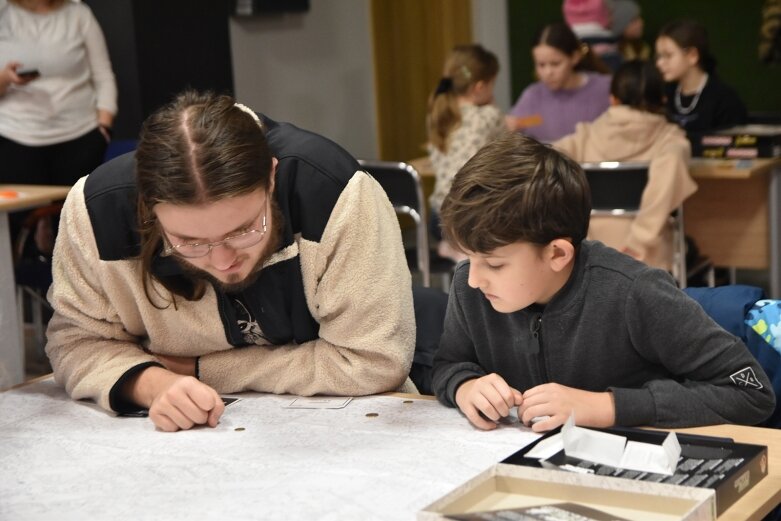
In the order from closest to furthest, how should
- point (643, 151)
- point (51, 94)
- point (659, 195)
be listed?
point (659, 195) < point (643, 151) < point (51, 94)

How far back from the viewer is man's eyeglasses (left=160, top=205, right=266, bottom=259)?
1.80m

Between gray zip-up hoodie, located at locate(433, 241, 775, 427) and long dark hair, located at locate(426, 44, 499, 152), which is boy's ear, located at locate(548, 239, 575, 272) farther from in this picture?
long dark hair, located at locate(426, 44, 499, 152)

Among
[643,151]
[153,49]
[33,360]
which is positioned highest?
[153,49]

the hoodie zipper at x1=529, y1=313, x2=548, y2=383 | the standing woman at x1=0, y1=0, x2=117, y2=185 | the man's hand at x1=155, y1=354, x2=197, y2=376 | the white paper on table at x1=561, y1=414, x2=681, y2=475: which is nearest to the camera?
the white paper on table at x1=561, y1=414, x2=681, y2=475

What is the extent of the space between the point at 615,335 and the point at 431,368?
454 mm

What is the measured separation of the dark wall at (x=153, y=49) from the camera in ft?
17.5

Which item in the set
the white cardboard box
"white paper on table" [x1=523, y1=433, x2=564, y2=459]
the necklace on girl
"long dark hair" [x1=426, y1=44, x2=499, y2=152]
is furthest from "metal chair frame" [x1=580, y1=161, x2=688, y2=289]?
the white cardboard box

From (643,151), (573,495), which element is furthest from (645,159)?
(573,495)

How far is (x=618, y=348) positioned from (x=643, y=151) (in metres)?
2.81

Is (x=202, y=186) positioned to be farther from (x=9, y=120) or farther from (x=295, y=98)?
(x=295, y=98)

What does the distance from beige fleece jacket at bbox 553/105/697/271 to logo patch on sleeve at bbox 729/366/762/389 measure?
2.29m

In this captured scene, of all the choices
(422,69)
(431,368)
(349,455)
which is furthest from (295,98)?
(349,455)

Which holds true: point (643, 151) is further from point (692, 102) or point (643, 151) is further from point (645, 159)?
point (692, 102)

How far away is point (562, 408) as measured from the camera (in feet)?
5.67
